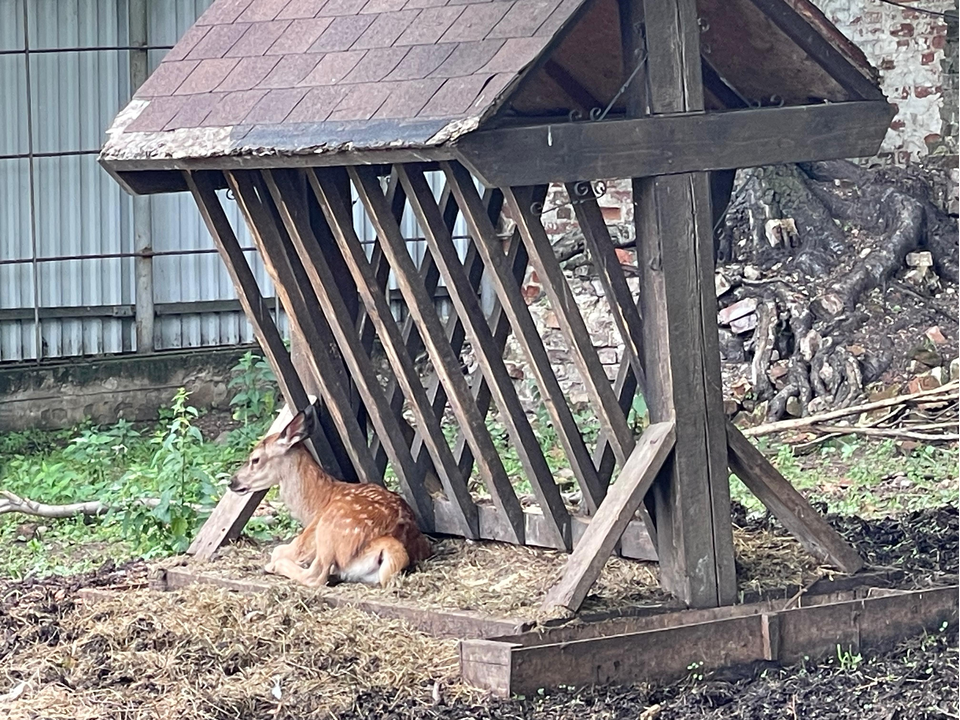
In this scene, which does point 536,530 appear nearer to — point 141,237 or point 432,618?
point 432,618

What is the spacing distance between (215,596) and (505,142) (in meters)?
2.22

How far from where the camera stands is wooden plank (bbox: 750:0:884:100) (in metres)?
5.76

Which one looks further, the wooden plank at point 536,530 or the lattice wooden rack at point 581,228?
the wooden plank at point 536,530

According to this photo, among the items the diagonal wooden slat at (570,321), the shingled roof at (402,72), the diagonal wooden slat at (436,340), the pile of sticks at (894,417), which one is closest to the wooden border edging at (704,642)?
the diagonal wooden slat at (570,321)

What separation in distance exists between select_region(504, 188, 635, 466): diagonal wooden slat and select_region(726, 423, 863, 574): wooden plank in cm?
39

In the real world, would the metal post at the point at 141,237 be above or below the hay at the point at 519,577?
above

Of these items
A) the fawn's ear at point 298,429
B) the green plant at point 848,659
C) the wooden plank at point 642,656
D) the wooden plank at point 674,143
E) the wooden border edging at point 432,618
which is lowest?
the green plant at point 848,659

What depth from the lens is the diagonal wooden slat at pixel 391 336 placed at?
6344 mm

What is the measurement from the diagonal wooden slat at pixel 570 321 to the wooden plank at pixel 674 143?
0.24 meters

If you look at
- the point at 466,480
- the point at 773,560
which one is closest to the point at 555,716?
the point at 773,560

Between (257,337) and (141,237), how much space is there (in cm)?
392

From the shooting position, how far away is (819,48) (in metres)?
5.88

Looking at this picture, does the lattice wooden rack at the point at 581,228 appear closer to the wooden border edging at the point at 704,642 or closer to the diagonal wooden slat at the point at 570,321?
the diagonal wooden slat at the point at 570,321

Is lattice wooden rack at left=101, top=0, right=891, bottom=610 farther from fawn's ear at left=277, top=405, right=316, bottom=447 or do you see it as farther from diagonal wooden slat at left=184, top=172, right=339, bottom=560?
fawn's ear at left=277, top=405, right=316, bottom=447
